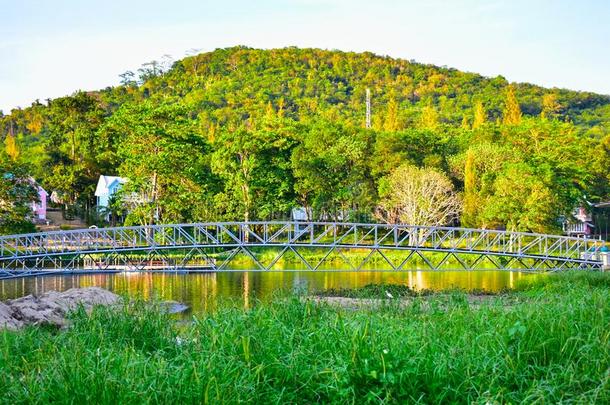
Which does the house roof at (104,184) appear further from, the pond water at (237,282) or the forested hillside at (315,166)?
the pond water at (237,282)

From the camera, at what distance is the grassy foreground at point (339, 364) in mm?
7578

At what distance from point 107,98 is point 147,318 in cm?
9271

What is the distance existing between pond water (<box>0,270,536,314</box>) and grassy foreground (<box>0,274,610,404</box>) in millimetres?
16707

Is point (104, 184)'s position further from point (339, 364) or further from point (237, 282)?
point (339, 364)

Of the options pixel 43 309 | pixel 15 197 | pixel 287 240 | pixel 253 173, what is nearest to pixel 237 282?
pixel 287 240

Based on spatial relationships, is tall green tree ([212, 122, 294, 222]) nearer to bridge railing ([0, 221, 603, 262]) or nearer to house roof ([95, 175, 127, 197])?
bridge railing ([0, 221, 603, 262])

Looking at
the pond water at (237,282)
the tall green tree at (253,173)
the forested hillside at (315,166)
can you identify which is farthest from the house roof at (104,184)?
the pond water at (237,282)

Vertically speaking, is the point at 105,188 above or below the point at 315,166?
below

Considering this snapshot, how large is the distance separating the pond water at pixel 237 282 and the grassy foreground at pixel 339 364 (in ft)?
54.8

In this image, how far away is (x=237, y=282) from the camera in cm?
3334

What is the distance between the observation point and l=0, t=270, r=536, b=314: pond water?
96.1ft

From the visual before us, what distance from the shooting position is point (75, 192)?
61812 mm

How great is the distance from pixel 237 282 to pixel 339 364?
25.1 meters

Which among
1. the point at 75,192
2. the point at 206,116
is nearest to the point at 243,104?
the point at 206,116
